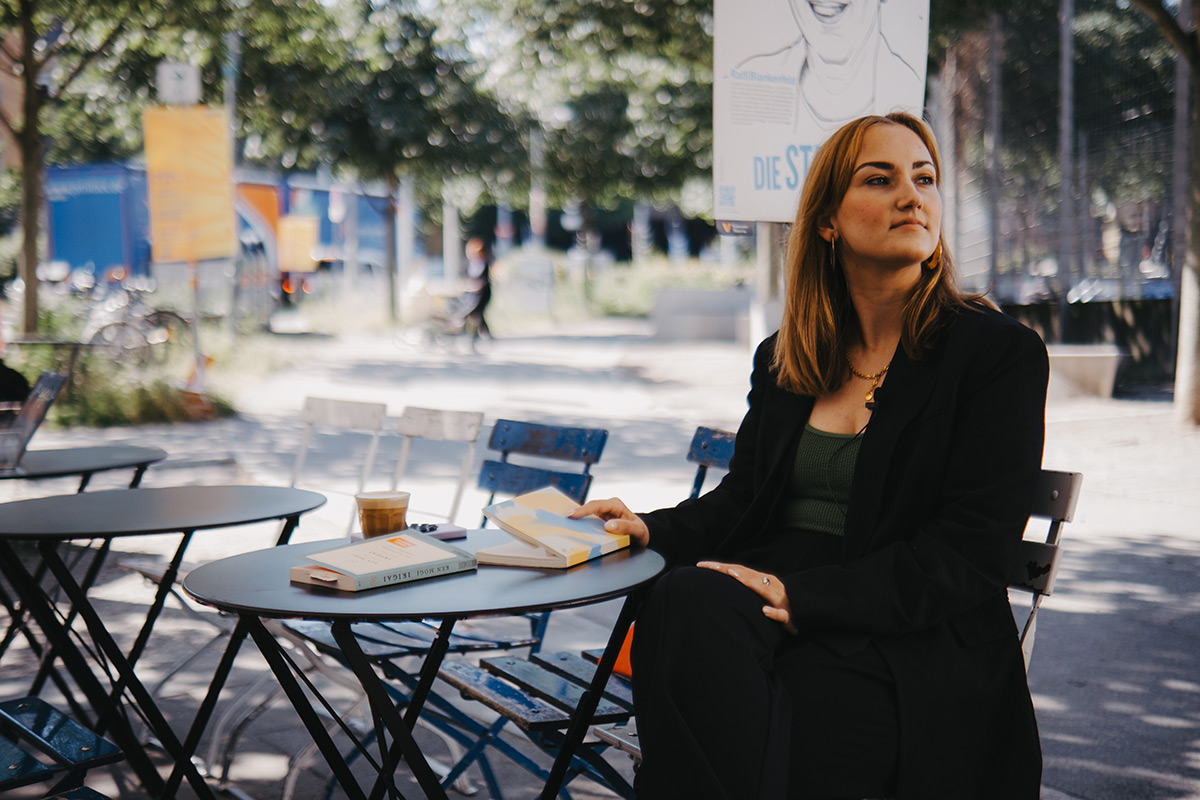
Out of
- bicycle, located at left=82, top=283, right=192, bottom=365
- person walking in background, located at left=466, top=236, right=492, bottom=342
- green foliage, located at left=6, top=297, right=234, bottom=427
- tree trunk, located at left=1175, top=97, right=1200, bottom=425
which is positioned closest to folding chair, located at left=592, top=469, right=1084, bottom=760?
tree trunk, located at left=1175, top=97, right=1200, bottom=425

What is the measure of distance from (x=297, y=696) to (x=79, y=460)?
219 centimetres

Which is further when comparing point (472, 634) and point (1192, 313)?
point (1192, 313)

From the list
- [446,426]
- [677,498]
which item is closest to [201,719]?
[446,426]

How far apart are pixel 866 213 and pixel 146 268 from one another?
83.1 feet

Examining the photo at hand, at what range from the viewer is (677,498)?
24.5ft

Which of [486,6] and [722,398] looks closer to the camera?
[722,398]

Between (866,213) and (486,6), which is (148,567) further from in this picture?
(486,6)

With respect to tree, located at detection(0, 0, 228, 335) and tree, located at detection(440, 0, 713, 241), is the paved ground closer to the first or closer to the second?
tree, located at detection(0, 0, 228, 335)

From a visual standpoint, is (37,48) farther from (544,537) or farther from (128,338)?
(544,537)

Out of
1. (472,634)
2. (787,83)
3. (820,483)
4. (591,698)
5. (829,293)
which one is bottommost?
(472,634)

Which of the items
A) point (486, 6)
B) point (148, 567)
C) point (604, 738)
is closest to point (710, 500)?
point (604, 738)

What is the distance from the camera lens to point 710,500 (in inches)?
107

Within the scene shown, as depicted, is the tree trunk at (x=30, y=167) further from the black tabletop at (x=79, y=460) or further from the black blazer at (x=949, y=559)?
the black blazer at (x=949, y=559)

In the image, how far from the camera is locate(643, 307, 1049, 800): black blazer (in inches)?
81.7
